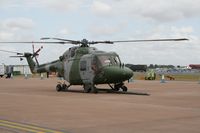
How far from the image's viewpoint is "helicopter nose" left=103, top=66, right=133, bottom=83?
974 inches

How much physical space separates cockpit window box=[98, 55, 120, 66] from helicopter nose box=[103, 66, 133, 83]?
15.8 inches

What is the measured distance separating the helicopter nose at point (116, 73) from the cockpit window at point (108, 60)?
0.40 metres

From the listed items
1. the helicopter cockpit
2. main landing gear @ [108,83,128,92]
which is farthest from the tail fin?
the helicopter cockpit

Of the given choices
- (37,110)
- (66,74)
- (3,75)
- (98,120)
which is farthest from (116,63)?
(3,75)

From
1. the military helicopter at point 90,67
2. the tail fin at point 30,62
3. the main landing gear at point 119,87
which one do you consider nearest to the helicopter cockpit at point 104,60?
the military helicopter at point 90,67

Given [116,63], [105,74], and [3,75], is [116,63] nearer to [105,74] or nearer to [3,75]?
[105,74]

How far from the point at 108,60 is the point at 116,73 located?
45.8 inches

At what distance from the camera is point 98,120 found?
11984 millimetres

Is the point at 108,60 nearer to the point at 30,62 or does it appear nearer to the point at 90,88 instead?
the point at 90,88

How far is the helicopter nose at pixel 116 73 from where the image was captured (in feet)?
81.1

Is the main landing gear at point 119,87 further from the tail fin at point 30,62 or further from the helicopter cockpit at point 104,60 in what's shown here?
the tail fin at point 30,62

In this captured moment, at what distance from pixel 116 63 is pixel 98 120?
13639mm

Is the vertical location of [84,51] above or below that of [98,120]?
above

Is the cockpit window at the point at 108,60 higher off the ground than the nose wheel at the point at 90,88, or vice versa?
the cockpit window at the point at 108,60
